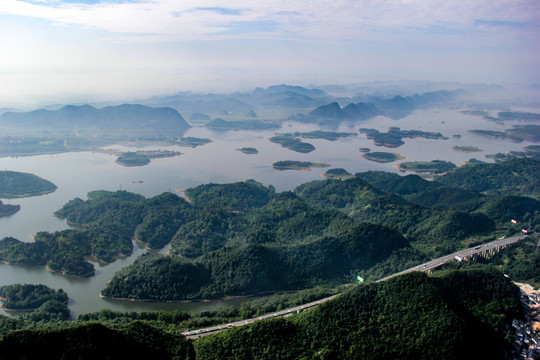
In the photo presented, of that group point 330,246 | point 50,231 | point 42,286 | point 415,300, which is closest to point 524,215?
point 330,246

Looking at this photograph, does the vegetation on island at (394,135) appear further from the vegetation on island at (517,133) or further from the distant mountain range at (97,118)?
the distant mountain range at (97,118)

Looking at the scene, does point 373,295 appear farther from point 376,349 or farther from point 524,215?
point 524,215

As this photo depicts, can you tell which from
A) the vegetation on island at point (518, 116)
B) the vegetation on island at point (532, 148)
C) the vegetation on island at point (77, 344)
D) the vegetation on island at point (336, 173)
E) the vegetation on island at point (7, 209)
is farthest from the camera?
the vegetation on island at point (518, 116)

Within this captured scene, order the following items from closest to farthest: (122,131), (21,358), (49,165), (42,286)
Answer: (21,358) < (42,286) < (49,165) < (122,131)

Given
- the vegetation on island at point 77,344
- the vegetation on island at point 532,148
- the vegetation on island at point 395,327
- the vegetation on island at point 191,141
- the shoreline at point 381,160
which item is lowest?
the shoreline at point 381,160

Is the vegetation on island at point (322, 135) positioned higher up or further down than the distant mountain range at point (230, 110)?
further down

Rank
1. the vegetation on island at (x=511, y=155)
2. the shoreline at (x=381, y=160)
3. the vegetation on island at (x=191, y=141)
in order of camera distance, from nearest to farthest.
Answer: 1. the vegetation on island at (x=511, y=155)
2. the shoreline at (x=381, y=160)
3. the vegetation on island at (x=191, y=141)

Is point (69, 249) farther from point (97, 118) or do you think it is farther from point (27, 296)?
point (97, 118)

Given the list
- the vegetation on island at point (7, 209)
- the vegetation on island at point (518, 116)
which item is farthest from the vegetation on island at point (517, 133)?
the vegetation on island at point (7, 209)
